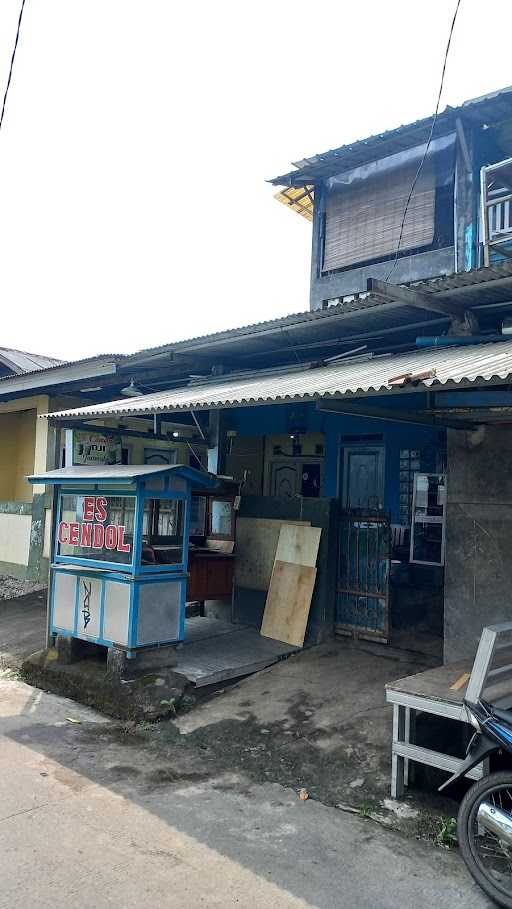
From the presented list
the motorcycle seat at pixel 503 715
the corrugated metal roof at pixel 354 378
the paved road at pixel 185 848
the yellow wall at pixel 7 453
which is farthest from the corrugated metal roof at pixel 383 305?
the yellow wall at pixel 7 453

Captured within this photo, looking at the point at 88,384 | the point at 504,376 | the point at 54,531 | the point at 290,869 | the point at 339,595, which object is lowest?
the point at 290,869

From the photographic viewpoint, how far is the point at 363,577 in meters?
7.98

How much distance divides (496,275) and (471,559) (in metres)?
2.75

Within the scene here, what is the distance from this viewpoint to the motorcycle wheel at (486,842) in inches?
140

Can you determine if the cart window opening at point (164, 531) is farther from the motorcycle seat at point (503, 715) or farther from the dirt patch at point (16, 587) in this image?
the dirt patch at point (16, 587)

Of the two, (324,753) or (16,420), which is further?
(16,420)

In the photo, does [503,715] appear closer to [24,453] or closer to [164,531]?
[164,531]

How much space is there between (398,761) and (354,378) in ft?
11.2

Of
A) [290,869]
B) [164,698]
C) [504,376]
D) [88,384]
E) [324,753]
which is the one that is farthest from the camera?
[88,384]

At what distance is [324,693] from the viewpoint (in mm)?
6613

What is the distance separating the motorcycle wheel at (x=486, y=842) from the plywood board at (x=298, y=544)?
455cm

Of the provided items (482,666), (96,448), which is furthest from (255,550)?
(482,666)

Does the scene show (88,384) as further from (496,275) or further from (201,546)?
(496,275)

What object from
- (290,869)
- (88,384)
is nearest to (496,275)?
(290,869)
